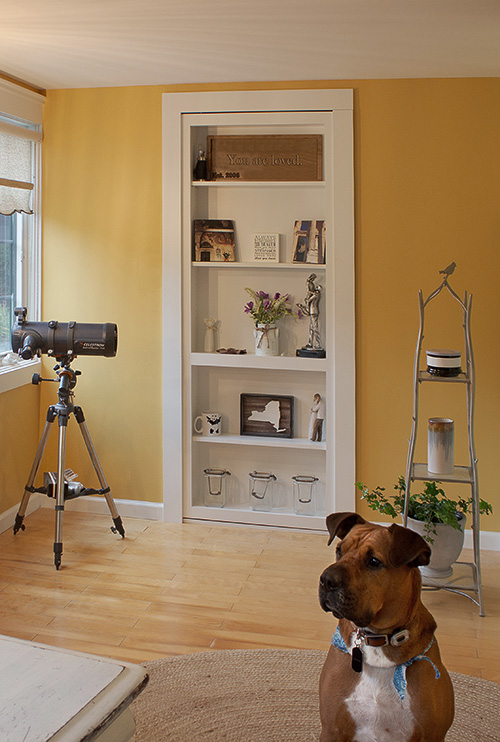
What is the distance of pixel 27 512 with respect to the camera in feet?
14.1

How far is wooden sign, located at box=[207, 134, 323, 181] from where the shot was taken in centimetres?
396

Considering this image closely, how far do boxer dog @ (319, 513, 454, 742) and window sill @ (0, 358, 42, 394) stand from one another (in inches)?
107

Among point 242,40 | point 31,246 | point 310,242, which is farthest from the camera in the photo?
point 31,246

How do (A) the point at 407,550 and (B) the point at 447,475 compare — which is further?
(B) the point at 447,475

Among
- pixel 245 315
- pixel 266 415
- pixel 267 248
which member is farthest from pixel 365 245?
pixel 266 415

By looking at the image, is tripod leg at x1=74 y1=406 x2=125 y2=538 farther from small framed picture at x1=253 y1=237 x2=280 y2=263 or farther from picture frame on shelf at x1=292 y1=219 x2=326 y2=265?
picture frame on shelf at x1=292 y1=219 x2=326 y2=265

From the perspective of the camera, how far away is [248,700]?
8.21 ft

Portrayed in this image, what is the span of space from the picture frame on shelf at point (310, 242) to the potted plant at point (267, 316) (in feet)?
0.84

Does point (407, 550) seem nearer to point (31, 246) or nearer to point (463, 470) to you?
point (463, 470)

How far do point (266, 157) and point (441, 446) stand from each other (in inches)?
76.5

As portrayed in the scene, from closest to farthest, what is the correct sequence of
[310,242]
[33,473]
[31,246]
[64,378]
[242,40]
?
[242,40], [64,378], [33,473], [310,242], [31,246]

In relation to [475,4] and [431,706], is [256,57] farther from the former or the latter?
[431,706]

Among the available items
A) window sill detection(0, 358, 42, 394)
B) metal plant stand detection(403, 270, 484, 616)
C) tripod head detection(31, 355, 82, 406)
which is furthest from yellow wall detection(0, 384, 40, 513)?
metal plant stand detection(403, 270, 484, 616)

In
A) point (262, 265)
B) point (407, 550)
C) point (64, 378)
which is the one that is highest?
point (262, 265)
